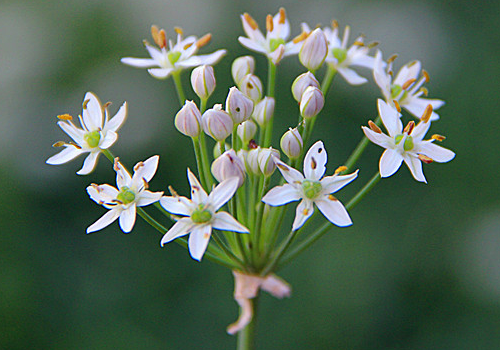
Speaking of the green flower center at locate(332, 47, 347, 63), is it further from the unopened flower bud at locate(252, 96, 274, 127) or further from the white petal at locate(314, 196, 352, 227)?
the white petal at locate(314, 196, 352, 227)

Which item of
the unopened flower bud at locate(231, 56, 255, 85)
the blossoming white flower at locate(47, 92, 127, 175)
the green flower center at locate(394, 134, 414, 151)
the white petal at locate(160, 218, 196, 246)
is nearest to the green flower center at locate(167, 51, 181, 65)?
the unopened flower bud at locate(231, 56, 255, 85)

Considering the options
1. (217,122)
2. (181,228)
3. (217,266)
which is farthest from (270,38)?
(217,266)

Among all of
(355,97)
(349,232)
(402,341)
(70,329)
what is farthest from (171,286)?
(355,97)

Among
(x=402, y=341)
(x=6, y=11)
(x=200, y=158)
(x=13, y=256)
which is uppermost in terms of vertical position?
Answer: (x=200, y=158)

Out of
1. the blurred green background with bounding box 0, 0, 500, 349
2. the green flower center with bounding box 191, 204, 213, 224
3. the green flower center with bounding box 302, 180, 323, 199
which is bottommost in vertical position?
the blurred green background with bounding box 0, 0, 500, 349

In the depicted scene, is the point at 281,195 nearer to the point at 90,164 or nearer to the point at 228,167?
the point at 228,167

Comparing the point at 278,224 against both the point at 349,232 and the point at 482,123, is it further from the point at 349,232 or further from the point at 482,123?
the point at 482,123

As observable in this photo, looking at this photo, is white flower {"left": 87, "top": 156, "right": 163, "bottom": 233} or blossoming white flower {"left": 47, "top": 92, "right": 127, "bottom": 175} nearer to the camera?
white flower {"left": 87, "top": 156, "right": 163, "bottom": 233}
